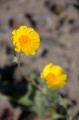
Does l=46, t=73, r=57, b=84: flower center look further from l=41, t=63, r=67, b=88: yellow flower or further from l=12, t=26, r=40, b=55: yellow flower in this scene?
l=12, t=26, r=40, b=55: yellow flower

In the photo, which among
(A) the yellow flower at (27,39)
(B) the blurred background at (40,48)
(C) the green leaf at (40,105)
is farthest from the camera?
(B) the blurred background at (40,48)

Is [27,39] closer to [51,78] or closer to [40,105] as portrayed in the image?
[51,78]

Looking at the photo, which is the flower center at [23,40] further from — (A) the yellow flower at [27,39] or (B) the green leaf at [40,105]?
(B) the green leaf at [40,105]

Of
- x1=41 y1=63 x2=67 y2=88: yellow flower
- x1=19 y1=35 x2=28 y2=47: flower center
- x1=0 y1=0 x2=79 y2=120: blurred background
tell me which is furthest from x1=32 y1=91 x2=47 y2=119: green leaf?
x1=19 y1=35 x2=28 y2=47: flower center

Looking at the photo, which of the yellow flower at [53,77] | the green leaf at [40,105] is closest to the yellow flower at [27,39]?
the yellow flower at [53,77]

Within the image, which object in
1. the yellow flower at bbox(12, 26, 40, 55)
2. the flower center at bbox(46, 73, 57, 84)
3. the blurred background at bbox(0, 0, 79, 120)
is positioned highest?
the blurred background at bbox(0, 0, 79, 120)

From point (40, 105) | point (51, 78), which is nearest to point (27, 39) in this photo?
point (51, 78)
